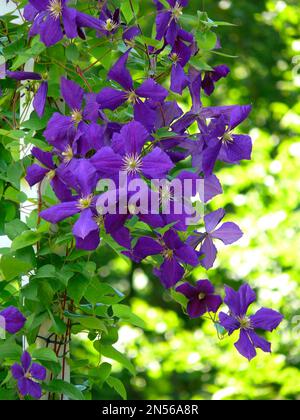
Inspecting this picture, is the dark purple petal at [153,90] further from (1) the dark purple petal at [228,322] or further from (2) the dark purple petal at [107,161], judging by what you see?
(1) the dark purple petal at [228,322]

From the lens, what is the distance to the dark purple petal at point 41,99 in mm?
1067

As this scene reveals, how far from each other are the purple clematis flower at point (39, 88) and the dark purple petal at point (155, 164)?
211mm

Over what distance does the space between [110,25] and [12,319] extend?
428 mm

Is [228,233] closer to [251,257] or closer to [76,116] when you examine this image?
[76,116]

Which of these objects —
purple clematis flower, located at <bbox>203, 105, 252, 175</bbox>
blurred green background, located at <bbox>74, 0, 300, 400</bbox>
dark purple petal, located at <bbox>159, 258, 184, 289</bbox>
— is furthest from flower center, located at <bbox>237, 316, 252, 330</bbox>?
blurred green background, located at <bbox>74, 0, 300, 400</bbox>

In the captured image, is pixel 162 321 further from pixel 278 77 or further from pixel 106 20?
pixel 106 20

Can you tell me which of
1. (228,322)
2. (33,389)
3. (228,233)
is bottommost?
(33,389)

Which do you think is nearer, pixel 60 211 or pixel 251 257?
pixel 60 211

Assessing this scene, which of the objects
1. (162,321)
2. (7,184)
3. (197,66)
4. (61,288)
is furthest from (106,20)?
(162,321)

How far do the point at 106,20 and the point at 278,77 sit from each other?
12.0ft

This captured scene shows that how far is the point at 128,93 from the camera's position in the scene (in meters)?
1.03

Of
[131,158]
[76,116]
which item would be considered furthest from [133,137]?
[76,116]

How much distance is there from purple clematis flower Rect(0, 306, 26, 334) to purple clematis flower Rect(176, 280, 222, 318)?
233mm

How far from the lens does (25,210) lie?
1.20 m
